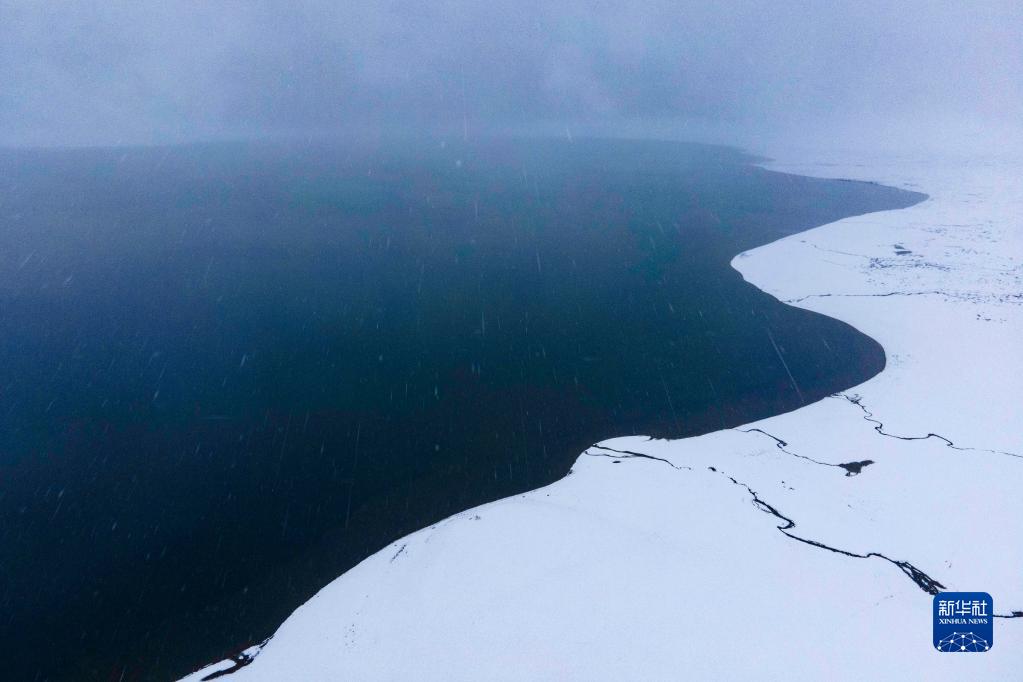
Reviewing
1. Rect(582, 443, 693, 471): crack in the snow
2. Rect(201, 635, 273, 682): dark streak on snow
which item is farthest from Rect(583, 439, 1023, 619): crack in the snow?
Rect(201, 635, 273, 682): dark streak on snow

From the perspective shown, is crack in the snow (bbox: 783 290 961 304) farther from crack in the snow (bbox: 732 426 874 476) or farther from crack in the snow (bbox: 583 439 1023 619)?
crack in the snow (bbox: 583 439 1023 619)

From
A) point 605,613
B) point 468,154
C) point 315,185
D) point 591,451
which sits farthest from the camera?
point 468,154

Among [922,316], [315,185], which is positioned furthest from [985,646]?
[315,185]

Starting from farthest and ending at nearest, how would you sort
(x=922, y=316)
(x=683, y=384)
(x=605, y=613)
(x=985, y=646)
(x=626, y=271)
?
(x=626, y=271)
(x=922, y=316)
(x=683, y=384)
(x=605, y=613)
(x=985, y=646)

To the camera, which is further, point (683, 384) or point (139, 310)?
point (139, 310)

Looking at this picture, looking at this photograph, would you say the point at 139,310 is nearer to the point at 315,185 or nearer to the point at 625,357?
the point at 625,357

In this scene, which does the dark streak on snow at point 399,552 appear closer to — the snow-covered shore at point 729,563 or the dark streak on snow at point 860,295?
the snow-covered shore at point 729,563
